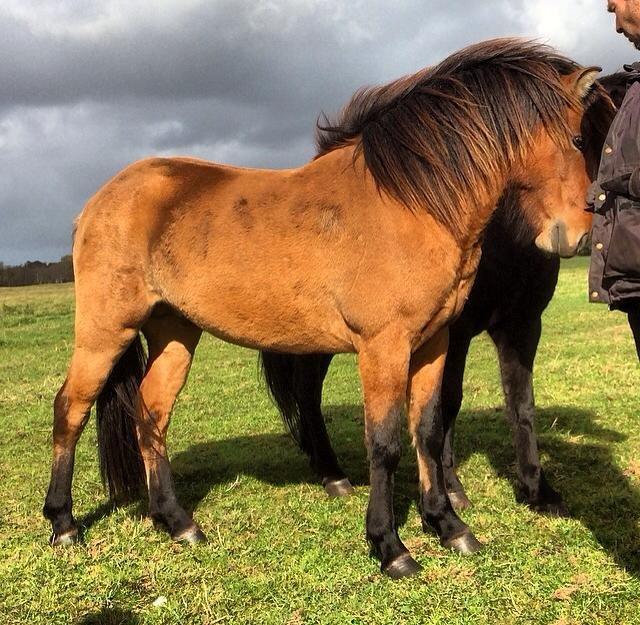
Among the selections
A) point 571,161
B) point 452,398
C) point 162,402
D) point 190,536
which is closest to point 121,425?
point 162,402

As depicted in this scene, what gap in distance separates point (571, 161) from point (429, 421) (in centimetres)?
170

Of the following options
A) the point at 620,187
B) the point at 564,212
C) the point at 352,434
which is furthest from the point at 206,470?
the point at 620,187

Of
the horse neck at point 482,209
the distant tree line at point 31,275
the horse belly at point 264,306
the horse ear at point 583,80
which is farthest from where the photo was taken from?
the distant tree line at point 31,275

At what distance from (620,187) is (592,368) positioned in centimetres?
745

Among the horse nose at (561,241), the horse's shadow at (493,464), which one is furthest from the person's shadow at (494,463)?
the horse nose at (561,241)

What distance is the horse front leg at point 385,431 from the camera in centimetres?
357

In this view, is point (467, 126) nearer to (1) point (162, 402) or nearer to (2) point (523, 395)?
(2) point (523, 395)

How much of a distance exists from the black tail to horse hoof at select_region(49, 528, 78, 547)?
0.55 meters

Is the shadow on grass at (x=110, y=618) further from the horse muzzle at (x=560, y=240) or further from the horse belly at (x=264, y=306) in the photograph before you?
the horse muzzle at (x=560, y=240)

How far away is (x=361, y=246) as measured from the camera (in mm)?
3670

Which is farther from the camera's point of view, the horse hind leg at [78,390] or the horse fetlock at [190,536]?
the horse hind leg at [78,390]

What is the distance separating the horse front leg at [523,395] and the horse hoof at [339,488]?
1263 mm

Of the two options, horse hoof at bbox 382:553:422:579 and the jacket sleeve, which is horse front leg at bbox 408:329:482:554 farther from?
the jacket sleeve

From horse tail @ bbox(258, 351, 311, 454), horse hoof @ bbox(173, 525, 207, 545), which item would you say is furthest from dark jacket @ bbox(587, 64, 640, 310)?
horse tail @ bbox(258, 351, 311, 454)
